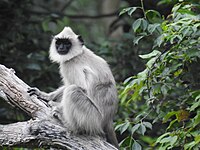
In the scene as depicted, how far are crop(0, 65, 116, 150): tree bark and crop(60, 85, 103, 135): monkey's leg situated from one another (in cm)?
11

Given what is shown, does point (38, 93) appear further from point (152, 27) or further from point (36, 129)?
point (152, 27)

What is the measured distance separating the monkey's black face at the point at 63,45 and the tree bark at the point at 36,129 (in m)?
0.74

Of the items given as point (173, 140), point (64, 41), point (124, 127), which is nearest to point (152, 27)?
point (124, 127)

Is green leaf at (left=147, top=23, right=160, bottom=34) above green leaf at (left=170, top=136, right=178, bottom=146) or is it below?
above

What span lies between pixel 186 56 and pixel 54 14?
4.24 m

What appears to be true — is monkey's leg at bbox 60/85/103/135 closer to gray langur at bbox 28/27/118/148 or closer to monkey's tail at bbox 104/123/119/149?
gray langur at bbox 28/27/118/148

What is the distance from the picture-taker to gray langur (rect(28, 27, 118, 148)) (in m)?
5.36

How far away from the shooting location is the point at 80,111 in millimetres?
5414

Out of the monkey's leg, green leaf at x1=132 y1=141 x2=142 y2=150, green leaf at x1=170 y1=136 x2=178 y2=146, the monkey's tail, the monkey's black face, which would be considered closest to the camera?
green leaf at x1=170 y1=136 x2=178 y2=146

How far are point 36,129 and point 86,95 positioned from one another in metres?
0.78

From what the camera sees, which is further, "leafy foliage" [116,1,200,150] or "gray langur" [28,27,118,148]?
"gray langur" [28,27,118,148]

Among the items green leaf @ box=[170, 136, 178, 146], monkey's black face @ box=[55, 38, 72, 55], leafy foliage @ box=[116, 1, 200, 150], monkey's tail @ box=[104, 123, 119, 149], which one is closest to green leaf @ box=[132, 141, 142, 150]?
leafy foliage @ box=[116, 1, 200, 150]

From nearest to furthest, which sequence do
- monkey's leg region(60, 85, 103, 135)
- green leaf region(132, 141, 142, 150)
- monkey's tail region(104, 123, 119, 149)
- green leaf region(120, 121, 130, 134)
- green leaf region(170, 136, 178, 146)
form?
green leaf region(170, 136, 178, 146), green leaf region(132, 141, 142, 150), green leaf region(120, 121, 130, 134), monkey's leg region(60, 85, 103, 135), monkey's tail region(104, 123, 119, 149)

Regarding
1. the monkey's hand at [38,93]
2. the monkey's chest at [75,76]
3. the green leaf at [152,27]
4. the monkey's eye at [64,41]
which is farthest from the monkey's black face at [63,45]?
the green leaf at [152,27]
